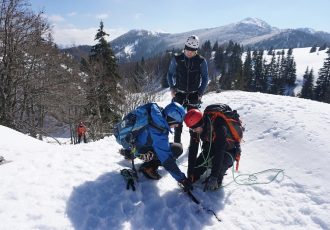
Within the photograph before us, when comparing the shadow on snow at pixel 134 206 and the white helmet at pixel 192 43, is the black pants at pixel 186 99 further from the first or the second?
the shadow on snow at pixel 134 206

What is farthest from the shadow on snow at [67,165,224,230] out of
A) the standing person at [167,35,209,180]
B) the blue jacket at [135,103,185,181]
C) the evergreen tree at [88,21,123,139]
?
the evergreen tree at [88,21,123,139]

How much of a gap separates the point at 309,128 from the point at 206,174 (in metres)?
3.88

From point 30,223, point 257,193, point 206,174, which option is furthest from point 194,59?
point 30,223

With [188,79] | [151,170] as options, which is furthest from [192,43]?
[151,170]

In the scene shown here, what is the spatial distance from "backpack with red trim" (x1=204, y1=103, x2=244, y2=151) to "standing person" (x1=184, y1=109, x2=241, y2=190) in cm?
6

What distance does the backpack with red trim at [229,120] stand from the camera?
6.09 m

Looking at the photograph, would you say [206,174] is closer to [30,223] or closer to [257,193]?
[257,193]

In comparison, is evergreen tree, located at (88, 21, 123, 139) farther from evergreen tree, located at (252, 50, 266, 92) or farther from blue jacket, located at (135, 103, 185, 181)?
evergreen tree, located at (252, 50, 266, 92)

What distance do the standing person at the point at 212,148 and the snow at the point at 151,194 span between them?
367mm

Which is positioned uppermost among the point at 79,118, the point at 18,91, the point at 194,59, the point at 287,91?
the point at 194,59

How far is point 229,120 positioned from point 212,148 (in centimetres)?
72

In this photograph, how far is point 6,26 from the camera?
22.3 metres

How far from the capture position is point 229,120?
6.12 metres

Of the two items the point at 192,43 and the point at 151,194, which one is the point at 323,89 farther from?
the point at 151,194
